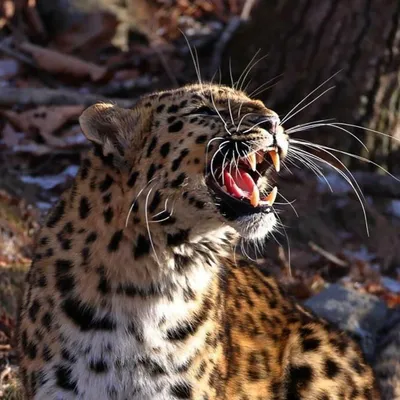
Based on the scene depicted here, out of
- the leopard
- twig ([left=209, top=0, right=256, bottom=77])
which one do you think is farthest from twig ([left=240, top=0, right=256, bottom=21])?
the leopard

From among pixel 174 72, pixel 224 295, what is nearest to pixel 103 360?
pixel 224 295

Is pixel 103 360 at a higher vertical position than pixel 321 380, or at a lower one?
higher

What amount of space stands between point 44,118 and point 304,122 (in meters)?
2.17

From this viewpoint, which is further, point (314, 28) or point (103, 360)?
point (314, 28)

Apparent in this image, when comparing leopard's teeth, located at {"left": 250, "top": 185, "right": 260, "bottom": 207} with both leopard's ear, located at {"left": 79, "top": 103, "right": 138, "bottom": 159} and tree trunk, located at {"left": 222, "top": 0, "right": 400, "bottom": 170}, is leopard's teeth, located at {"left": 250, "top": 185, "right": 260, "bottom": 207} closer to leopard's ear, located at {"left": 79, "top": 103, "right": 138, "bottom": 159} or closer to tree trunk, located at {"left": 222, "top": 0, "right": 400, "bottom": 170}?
leopard's ear, located at {"left": 79, "top": 103, "right": 138, "bottom": 159}

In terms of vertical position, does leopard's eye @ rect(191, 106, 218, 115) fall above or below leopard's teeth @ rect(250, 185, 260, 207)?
above

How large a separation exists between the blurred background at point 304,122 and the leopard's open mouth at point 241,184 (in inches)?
109

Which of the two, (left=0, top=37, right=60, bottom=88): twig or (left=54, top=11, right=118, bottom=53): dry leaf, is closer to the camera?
(left=0, top=37, right=60, bottom=88): twig

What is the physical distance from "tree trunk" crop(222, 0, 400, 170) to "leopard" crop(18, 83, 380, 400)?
4063mm

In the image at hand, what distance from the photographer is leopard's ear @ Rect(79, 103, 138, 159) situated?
438 centimetres

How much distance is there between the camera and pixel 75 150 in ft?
28.5

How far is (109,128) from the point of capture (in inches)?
175

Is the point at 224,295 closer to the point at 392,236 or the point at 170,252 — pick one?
the point at 170,252

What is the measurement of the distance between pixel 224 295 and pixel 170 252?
0.70 m
